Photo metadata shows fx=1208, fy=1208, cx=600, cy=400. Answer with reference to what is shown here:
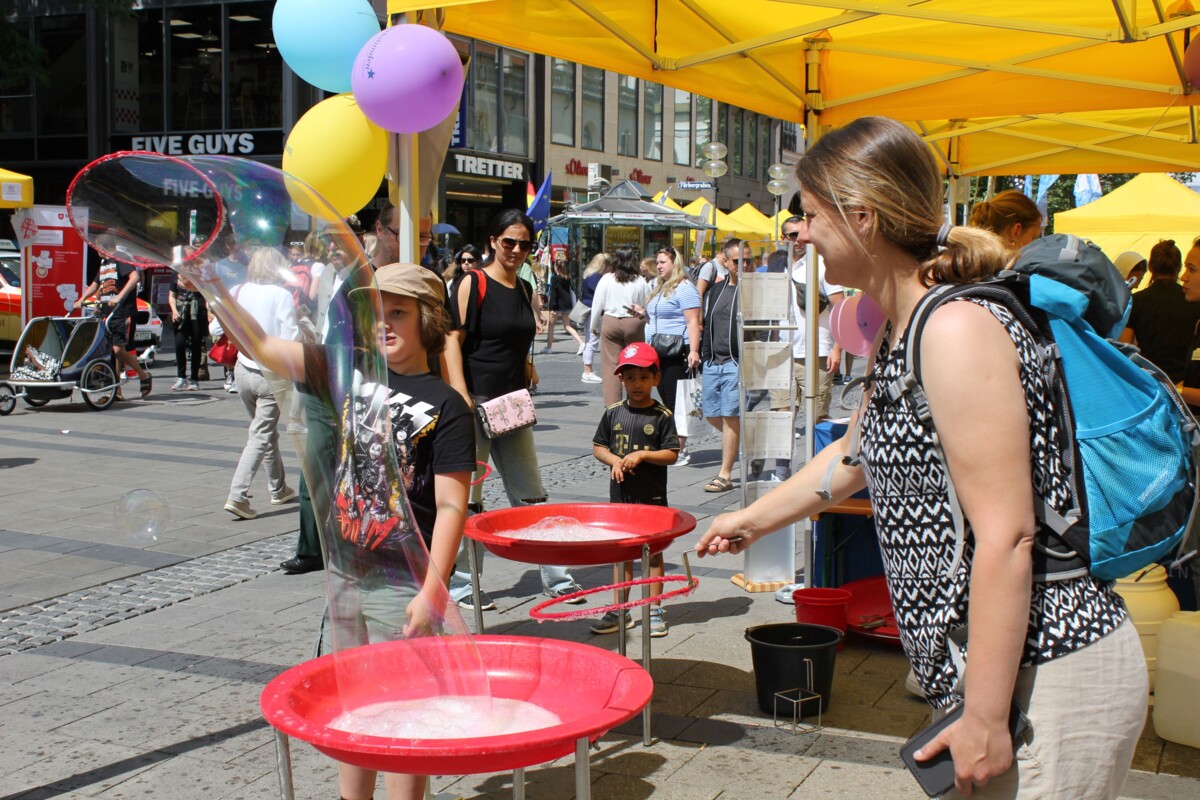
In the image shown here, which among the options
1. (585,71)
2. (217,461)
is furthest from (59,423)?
(585,71)

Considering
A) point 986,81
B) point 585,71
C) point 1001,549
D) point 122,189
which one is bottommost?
point 1001,549

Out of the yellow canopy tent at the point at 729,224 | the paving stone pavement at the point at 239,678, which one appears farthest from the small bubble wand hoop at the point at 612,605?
the yellow canopy tent at the point at 729,224

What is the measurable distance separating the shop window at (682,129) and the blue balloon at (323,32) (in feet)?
133

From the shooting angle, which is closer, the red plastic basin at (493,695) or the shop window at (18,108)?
the red plastic basin at (493,695)

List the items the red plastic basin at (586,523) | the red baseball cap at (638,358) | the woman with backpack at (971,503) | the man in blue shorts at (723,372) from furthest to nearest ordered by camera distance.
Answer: the man in blue shorts at (723,372) < the red baseball cap at (638,358) < the red plastic basin at (586,523) < the woman with backpack at (971,503)

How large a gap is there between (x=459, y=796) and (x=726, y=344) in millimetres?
6138

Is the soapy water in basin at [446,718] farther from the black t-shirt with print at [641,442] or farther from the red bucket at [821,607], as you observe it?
the black t-shirt with print at [641,442]

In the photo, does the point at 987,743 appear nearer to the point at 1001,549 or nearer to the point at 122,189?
the point at 1001,549

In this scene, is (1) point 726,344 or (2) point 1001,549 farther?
(1) point 726,344

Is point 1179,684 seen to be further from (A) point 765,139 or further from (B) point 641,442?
(A) point 765,139

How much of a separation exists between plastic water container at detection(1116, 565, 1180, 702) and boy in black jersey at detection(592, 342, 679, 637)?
6.44ft

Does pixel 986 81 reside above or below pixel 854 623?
above

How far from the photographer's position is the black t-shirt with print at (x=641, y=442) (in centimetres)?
562

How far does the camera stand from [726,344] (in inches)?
369
